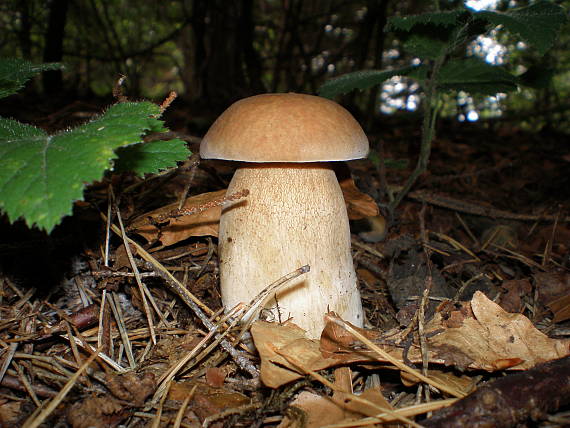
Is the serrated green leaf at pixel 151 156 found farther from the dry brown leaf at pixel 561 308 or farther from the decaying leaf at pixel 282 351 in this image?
the dry brown leaf at pixel 561 308

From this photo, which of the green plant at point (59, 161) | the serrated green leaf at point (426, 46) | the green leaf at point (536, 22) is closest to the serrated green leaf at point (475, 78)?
the serrated green leaf at point (426, 46)

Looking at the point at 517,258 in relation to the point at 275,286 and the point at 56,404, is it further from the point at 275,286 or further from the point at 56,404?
the point at 56,404

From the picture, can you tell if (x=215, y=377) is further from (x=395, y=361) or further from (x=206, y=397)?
(x=395, y=361)

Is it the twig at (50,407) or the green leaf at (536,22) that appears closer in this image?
the twig at (50,407)

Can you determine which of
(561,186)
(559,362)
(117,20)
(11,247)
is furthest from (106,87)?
(559,362)

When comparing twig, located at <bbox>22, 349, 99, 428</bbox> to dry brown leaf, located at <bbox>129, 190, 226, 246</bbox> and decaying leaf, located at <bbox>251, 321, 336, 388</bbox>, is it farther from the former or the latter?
dry brown leaf, located at <bbox>129, 190, 226, 246</bbox>

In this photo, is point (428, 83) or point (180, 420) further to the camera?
point (428, 83)
